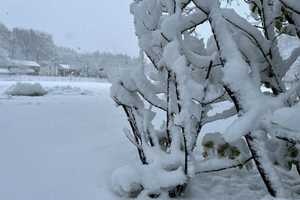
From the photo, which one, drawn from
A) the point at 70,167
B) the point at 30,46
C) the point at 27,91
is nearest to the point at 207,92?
the point at 70,167

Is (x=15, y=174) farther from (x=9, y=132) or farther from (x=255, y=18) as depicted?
(x=255, y=18)

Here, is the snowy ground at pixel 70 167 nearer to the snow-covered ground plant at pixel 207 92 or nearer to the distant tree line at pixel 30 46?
the snow-covered ground plant at pixel 207 92

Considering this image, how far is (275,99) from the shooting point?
173 cm

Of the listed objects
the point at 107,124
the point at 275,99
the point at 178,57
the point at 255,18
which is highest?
the point at 255,18

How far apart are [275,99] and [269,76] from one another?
24.4 inches

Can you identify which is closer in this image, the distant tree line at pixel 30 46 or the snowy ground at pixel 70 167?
the snowy ground at pixel 70 167

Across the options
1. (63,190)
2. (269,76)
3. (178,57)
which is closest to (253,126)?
(178,57)

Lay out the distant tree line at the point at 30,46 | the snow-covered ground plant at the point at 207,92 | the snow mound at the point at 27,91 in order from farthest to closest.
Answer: the distant tree line at the point at 30,46, the snow mound at the point at 27,91, the snow-covered ground plant at the point at 207,92

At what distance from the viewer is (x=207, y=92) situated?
2014 mm

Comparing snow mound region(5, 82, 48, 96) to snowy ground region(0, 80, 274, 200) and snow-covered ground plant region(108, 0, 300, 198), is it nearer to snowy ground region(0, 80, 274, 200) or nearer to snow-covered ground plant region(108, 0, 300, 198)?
snowy ground region(0, 80, 274, 200)

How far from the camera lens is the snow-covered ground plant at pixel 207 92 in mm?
1705

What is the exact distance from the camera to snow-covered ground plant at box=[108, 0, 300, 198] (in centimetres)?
171

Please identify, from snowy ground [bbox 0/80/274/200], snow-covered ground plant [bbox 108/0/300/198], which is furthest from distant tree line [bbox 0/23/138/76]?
snow-covered ground plant [bbox 108/0/300/198]

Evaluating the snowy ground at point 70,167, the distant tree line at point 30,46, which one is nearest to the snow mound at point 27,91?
the snowy ground at point 70,167
